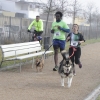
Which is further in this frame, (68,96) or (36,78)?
(36,78)

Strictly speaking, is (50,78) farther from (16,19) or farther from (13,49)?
(16,19)

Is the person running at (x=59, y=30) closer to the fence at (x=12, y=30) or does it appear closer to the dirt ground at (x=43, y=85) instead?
the dirt ground at (x=43, y=85)

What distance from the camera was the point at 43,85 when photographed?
8633 mm

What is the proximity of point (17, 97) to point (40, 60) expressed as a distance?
378 centimetres

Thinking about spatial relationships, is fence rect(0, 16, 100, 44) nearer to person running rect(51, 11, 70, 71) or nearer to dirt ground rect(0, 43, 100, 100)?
dirt ground rect(0, 43, 100, 100)

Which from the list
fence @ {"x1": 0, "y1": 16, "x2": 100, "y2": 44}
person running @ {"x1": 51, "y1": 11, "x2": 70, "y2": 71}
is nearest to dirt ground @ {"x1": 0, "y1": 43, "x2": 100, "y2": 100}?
person running @ {"x1": 51, "y1": 11, "x2": 70, "y2": 71}

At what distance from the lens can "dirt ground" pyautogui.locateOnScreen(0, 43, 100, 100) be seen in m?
7.37

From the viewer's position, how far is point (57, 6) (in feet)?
80.0

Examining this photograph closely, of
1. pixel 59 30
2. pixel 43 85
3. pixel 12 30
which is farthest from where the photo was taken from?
pixel 12 30

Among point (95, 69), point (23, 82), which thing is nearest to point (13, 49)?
point (23, 82)

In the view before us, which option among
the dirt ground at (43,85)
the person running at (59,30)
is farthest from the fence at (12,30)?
the person running at (59,30)

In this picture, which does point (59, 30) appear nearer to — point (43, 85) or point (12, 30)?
point (43, 85)

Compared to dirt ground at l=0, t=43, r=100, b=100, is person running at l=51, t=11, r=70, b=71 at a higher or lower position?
higher

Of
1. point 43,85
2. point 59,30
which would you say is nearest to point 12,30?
point 59,30
